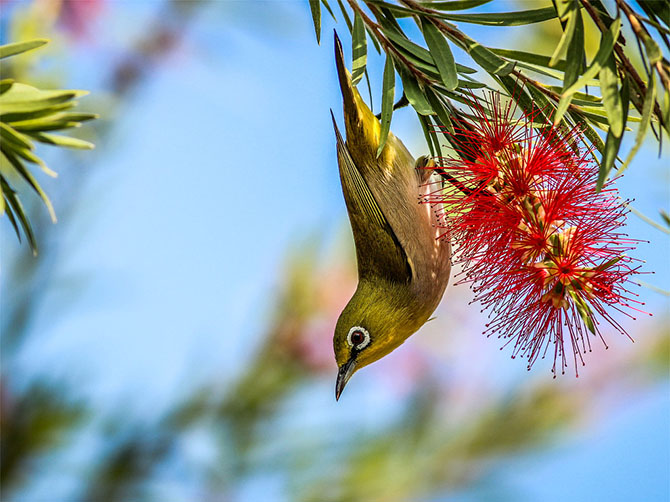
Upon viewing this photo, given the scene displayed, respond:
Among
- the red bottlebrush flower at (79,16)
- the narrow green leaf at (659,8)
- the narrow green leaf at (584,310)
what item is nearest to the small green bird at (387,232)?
the narrow green leaf at (584,310)

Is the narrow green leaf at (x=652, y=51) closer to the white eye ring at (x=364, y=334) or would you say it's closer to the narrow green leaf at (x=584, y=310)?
the narrow green leaf at (x=584, y=310)

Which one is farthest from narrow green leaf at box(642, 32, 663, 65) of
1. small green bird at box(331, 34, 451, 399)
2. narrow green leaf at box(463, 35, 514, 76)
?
small green bird at box(331, 34, 451, 399)

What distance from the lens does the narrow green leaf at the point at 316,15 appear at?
3.24 ft

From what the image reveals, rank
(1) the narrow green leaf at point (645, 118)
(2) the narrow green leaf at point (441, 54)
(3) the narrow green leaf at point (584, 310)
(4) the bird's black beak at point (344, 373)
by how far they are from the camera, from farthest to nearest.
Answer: (4) the bird's black beak at point (344, 373)
(3) the narrow green leaf at point (584, 310)
(2) the narrow green leaf at point (441, 54)
(1) the narrow green leaf at point (645, 118)

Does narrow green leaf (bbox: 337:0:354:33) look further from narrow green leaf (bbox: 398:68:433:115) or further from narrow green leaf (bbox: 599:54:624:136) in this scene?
narrow green leaf (bbox: 599:54:624:136)

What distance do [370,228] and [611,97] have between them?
2.69 ft

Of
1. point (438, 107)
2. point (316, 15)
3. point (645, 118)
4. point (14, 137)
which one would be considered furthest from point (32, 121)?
point (645, 118)

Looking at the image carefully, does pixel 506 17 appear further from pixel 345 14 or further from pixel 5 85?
pixel 5 85

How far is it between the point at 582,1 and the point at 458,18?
0.20m

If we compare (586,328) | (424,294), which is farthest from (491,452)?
(586,328)

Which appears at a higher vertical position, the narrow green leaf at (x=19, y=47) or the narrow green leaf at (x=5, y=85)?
the narrow green leaf at (x=5, y=85)

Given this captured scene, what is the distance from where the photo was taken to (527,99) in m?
0.99

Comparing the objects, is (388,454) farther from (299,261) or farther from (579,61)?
(579,61)

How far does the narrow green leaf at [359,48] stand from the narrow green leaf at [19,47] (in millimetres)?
399
